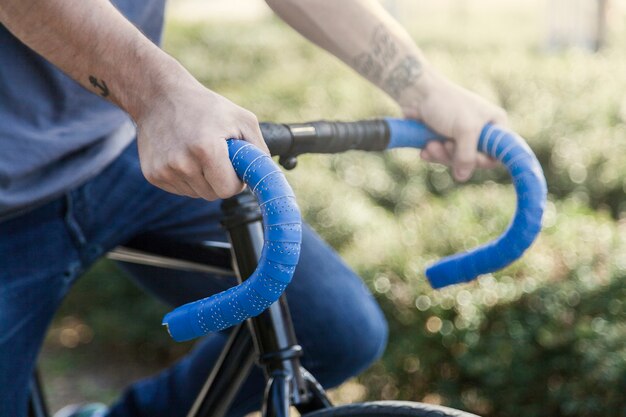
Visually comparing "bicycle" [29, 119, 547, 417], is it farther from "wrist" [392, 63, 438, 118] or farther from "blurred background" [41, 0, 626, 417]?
"blurred background" [41, 0, 626, 417]

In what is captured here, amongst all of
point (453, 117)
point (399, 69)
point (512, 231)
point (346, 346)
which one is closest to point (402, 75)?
point (399, 69)

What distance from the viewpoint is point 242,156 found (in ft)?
4.01

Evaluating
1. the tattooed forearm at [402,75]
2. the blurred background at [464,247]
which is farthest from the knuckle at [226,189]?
the blurred background at [464,247]

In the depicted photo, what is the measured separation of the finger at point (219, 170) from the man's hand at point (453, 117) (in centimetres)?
60

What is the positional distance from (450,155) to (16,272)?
0.83m

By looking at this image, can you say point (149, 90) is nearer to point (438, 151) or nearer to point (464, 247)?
point (438, 151)

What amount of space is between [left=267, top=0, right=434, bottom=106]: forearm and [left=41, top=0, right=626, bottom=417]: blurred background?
153 cm

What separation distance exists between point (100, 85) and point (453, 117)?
2.17 ft

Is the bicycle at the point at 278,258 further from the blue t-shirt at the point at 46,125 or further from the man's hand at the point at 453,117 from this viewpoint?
the blue t-shirt at the point at 46,125

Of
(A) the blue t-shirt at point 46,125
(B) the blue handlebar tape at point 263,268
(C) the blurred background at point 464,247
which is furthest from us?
(C) the blurred background at point 464,247

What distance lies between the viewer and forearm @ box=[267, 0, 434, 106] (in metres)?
1.81

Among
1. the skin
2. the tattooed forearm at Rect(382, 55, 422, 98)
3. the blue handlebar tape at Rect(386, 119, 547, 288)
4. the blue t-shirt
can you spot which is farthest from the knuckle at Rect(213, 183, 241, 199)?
the tattooed forearm at Rect(382, 55, 422, 98)

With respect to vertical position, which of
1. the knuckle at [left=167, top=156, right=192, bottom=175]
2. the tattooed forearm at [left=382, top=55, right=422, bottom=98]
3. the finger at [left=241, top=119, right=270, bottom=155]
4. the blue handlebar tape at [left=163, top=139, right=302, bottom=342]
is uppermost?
the tattooed forearm at [left=382, top=55, right=422, bottom=98]

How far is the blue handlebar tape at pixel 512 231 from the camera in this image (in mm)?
1538
